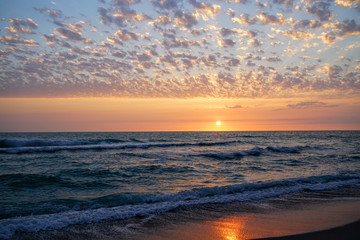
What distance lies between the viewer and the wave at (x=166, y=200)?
5.52m

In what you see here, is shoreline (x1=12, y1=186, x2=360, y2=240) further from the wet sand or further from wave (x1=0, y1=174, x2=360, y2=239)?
wave (x1=0, y1=174, x2=360, y2=239)

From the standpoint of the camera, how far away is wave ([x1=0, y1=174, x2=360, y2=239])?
217 inches

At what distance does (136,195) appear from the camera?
817 centimetres

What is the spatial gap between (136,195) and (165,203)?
134 centimetres

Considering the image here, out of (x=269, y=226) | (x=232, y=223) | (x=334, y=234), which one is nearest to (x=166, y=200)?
(x=232, y=223)

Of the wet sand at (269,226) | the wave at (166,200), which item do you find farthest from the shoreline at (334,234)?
the wave at (166,200)

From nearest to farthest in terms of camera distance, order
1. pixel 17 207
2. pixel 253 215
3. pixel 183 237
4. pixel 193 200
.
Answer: pixel 183 237, pixel 253 215, pixel 17 207, pixel 193 200

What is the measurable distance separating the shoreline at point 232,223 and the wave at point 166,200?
30 centimetres

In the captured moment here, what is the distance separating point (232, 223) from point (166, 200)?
2.82 metres

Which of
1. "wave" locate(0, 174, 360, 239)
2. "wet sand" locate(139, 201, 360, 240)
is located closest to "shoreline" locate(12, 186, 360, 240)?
"wet sand" locate(139, 201, 360, 240)

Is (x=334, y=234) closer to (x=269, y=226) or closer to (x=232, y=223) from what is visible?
(x=269, y=226)

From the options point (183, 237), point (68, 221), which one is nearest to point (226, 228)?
point (183, 237)

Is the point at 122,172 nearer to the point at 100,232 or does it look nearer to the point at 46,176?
the point at 46,176

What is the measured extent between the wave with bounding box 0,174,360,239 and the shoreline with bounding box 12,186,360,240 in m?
0.30
